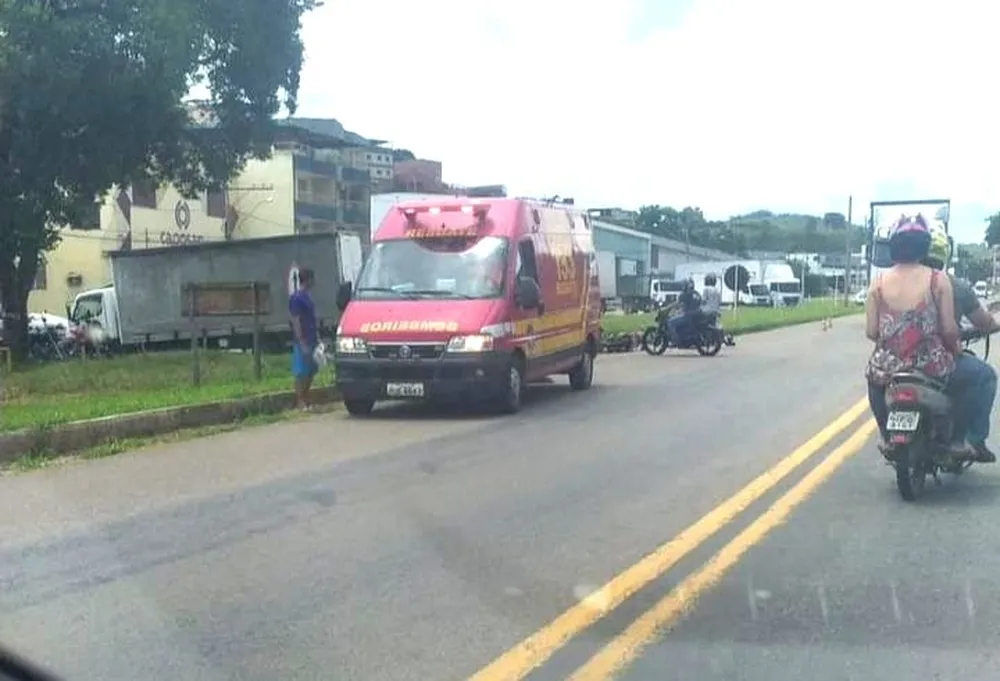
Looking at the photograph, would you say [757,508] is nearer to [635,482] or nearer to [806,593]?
[635,482]

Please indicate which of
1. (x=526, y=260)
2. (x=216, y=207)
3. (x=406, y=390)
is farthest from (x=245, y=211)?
(x=406, y=390)

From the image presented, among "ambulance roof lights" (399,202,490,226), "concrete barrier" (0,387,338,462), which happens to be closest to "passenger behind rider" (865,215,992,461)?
"ambulance roof lights" (399,202,490,226)

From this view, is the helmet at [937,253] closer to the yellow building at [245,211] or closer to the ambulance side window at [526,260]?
the ambulance side window at [526,260]

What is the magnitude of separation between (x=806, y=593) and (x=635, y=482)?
133 inches

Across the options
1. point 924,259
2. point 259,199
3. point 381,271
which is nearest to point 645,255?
A: point 259,199

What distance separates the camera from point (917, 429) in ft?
26.5

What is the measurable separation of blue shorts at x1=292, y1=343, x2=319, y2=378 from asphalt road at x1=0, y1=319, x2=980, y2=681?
2.81 meters

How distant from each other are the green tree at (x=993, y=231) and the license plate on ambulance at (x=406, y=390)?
350 feet

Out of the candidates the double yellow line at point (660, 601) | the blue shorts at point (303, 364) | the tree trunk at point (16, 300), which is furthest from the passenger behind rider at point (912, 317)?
the tree trunk at point (16, 300)

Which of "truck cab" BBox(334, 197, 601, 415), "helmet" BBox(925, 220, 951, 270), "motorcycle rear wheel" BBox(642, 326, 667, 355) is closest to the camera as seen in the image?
"helmet" BBox(925, 220, 951, 270)

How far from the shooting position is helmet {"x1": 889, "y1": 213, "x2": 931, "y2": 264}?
834cm

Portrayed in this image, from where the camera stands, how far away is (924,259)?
8.45 meters

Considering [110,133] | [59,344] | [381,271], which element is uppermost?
[110,133]

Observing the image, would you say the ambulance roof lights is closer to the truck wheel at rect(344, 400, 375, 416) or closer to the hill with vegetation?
the truck wheel at rect(344, 400, 375, 416)
